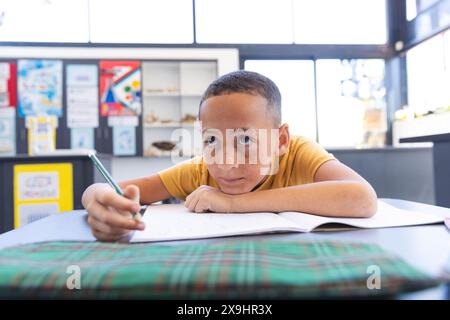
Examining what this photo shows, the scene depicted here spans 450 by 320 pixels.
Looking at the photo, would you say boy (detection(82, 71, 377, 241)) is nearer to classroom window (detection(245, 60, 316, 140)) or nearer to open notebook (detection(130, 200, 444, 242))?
open notebook (detection(130, 200, 444, 242))

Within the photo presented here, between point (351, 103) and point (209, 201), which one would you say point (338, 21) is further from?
point (209, 201)

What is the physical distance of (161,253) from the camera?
13.3 inches

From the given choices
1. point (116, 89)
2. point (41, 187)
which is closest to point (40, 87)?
point (116, 89)

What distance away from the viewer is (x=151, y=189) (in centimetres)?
89

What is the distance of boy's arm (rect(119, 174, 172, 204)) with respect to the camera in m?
0.88

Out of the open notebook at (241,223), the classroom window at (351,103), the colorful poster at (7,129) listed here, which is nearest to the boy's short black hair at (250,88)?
the open notebook at (241,223)

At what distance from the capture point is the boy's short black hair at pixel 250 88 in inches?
27.1

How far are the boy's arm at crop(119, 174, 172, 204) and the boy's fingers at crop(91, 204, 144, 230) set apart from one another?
40 centimetres

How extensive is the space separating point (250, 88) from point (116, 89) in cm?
367

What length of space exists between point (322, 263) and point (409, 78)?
4728 mm

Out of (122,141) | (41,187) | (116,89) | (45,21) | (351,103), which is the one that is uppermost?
(45,21)

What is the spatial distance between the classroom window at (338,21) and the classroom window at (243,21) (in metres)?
0.16

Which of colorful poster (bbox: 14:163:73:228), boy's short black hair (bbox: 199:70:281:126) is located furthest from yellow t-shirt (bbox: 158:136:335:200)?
colorful poster (bbox: 14:163:73:228)
